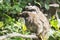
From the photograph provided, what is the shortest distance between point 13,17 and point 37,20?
4.12ft

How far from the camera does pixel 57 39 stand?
3146 millimetres

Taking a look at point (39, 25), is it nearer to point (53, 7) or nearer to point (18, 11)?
point (18, 11)

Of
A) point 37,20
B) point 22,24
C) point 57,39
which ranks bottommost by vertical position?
point 57,39

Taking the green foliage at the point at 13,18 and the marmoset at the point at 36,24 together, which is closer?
the marmoset at the point at 36,24

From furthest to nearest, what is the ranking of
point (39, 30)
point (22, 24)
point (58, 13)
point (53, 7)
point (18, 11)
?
point (58, 13)
point (53, 7)
point (18, 11)
point (22, 24)
point (39, 30)

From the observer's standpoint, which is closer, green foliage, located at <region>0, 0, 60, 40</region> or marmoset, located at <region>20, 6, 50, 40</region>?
marmoset, located at <region>20, 6, 50, 40</region>

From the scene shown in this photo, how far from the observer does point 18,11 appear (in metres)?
3.32

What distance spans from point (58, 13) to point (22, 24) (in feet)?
3.54

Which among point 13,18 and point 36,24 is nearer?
point 36,24

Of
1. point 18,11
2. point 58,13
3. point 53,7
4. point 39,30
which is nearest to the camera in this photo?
point 39,30

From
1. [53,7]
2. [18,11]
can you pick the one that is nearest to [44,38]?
[18,11]

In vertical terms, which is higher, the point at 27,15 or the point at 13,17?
the point at 27,15

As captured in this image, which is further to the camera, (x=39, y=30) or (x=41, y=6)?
(x=41, y=6)

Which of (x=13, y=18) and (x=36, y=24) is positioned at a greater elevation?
(x=36, y=24)
